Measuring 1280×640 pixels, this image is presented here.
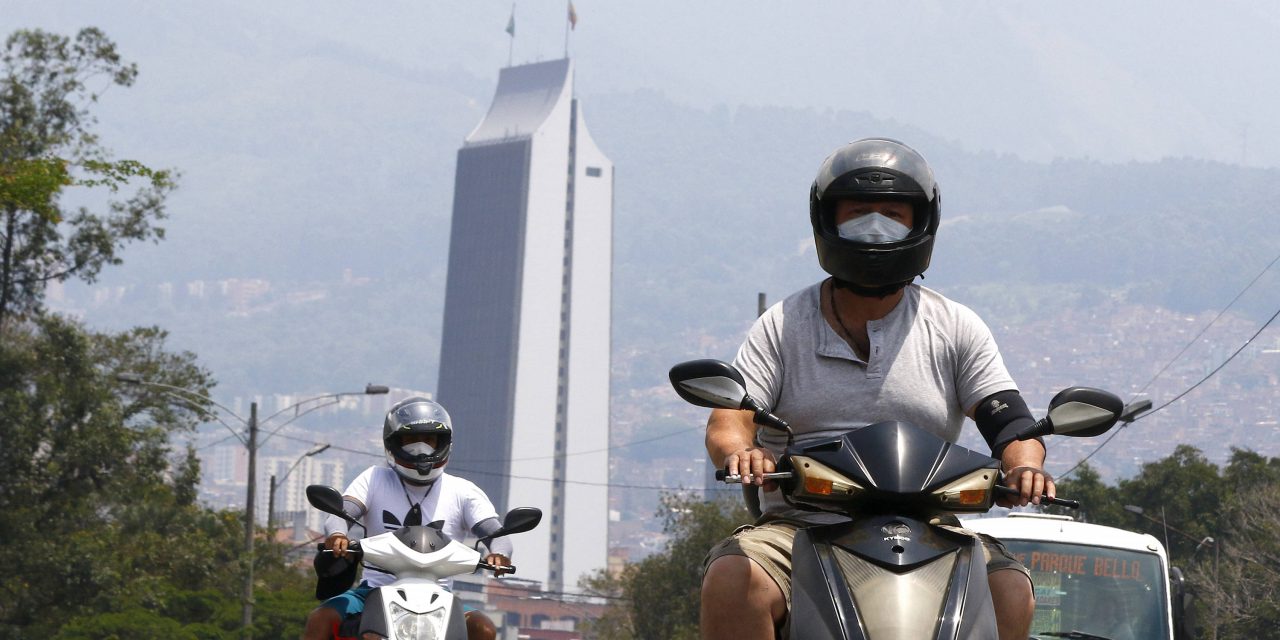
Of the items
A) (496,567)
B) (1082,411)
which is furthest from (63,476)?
(1082,411)

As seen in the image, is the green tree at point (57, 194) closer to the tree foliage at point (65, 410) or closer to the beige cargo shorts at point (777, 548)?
the tree foliage at point (65, 410)

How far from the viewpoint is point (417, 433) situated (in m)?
8.44

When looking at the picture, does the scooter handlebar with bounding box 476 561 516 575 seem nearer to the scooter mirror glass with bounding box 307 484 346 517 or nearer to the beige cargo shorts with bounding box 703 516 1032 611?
the scooter mirror glass with bounding box 307 484 346 517

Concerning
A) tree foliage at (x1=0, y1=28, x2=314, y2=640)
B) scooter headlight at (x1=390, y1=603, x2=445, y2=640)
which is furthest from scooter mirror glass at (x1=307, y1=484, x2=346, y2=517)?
tree foliage at (x1=0, y1=28, x2=314, y2=640)

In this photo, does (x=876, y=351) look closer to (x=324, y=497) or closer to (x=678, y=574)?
(x=324, y=497)

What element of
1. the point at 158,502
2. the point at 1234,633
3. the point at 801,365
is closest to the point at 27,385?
the point at 158,502

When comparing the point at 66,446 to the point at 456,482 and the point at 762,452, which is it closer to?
the point at 456,482

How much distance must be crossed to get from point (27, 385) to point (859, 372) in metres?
31.8

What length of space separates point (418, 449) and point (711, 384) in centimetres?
362

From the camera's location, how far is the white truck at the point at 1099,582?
43.1 ft

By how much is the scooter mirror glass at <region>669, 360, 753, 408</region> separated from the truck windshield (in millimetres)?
8393

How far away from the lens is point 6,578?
33281 mm

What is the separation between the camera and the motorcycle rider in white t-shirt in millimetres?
8375

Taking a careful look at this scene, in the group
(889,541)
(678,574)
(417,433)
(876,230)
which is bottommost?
(889,541)
